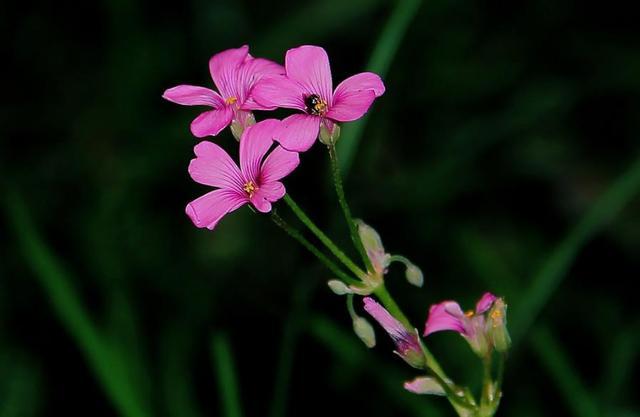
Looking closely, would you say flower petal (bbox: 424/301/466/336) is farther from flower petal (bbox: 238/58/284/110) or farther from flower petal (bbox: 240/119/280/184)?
flower petal (bbox: 238/58/284/110)

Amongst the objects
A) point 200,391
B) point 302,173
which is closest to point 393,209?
point 302,173

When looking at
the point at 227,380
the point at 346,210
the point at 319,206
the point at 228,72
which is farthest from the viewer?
the point at 319,206

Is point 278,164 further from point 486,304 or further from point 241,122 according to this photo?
point 486,304

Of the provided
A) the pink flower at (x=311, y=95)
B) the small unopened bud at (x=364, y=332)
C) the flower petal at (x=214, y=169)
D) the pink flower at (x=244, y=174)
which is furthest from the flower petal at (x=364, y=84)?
the small unopened bud at (x=364, y=332)

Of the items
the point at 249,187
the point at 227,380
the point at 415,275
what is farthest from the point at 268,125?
the point at 227,380

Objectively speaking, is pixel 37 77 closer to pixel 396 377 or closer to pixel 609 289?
pixel 396 377

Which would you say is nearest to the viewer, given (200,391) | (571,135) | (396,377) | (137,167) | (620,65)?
(396,377)
